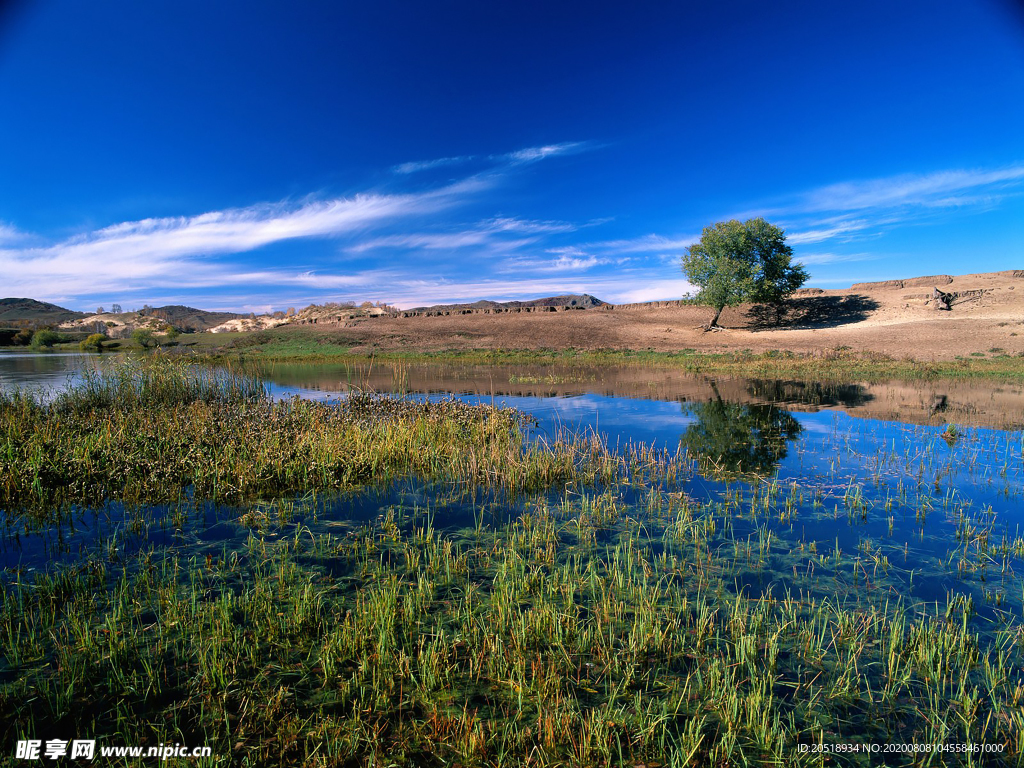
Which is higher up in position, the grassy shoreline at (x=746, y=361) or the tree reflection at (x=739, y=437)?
the grassy shoreline at (x=746, y=361)

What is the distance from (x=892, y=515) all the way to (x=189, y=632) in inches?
362

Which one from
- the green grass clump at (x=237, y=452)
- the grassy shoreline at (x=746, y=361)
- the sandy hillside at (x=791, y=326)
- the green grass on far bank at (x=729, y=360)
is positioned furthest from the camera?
the sandy hillside at (x=791, y=326)

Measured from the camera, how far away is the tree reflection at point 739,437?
33.4 ft

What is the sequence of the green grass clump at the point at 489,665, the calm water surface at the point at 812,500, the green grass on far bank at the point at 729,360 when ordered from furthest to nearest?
the green grass on far bank at the point at 729,360, the calm water surface at the point at 812,500, the green grass clump at the point at 489,665

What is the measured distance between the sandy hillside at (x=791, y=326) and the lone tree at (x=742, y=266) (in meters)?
3.49

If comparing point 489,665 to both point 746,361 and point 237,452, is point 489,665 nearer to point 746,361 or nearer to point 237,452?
point 237,452

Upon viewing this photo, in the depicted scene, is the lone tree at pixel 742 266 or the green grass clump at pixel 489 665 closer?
the green grass clump at pixel 489 665

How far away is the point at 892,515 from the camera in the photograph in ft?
23.9

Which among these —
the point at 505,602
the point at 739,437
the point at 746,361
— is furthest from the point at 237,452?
the point at 746,361

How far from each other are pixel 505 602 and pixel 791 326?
53.6m

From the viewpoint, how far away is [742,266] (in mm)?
47812

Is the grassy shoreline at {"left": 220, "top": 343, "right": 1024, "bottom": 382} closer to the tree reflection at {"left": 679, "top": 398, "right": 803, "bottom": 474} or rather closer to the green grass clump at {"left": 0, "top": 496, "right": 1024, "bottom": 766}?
the tree reflection at {"left": 679, "top": 398, "right": 803, "bottom": 474}

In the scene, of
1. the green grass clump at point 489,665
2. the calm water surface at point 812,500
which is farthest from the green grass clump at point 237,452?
the green grass clump at point 489,665

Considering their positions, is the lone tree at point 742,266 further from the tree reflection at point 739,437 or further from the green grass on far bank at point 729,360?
the tree reflection at point 739,437
